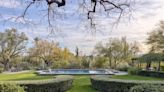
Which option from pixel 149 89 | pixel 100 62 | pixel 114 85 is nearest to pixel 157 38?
pixel 100 62

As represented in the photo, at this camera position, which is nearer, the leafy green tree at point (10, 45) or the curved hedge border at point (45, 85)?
the curved hedge border at point (45, 85)

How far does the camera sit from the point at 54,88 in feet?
50.8

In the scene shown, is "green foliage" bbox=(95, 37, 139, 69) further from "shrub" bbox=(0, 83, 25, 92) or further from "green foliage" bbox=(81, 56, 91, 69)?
"shrub" bbox=(0, 83, 25, 92)

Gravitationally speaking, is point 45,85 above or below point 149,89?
below

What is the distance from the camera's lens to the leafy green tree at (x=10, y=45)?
47575 millimetres

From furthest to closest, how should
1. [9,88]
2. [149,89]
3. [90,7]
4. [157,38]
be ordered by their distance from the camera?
[157,38], [9,88], [149,89], [90,7]

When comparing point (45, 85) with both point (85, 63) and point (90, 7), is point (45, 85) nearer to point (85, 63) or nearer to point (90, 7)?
point (90, 7)

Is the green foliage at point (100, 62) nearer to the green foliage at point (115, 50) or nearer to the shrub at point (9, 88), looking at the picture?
the green foliage at point (115, 50)

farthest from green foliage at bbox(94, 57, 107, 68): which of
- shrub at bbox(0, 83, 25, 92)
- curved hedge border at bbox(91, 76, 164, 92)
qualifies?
shrub at bbox(0, 83, 25, 92)

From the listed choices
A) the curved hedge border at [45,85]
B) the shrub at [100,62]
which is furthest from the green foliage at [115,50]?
the curved hedge border at [45,85]

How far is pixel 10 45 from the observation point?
48688mm

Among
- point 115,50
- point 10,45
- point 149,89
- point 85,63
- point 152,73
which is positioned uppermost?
point 10,45

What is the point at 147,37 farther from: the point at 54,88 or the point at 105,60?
the point at 54,88

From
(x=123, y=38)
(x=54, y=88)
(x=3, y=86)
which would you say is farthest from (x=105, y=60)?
(x=3, y=86)
